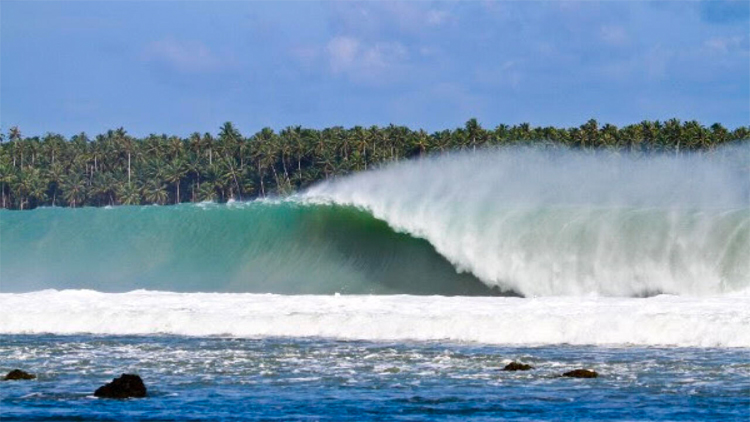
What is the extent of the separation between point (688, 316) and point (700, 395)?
Answer: 677 cm

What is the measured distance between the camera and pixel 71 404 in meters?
14.2

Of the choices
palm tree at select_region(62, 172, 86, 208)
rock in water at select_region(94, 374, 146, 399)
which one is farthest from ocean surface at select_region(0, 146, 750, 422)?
palm tree at select_region(62, 172, 86, 208)

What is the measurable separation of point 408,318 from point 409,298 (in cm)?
428

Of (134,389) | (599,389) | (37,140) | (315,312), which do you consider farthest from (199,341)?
(37,140)

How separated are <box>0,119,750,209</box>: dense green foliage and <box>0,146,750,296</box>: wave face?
215 feet

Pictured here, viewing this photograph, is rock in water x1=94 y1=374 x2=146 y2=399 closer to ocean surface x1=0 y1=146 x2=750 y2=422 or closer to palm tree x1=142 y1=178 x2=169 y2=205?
ocean surface x1=0 y1=146 x2=750 y2=422

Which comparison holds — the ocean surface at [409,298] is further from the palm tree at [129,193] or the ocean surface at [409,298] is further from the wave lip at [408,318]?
the palm tree at [129,193]

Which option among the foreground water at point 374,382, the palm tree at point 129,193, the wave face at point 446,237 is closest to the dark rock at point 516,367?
the foreground water at point 374,382

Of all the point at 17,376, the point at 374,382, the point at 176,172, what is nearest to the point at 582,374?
the point at 374,382

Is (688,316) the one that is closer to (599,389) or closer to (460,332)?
(460,332)

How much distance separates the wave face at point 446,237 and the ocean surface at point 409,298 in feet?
0.25

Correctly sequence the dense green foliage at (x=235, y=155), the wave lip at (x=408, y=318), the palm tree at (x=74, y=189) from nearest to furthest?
the wave lip at (x=408, y=318)
the dense green foliage at (x=235, y=155)
the palm tree at (x=74, y=189)

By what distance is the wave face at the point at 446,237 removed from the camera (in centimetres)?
3006

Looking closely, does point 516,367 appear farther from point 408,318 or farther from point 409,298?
point 409,298
